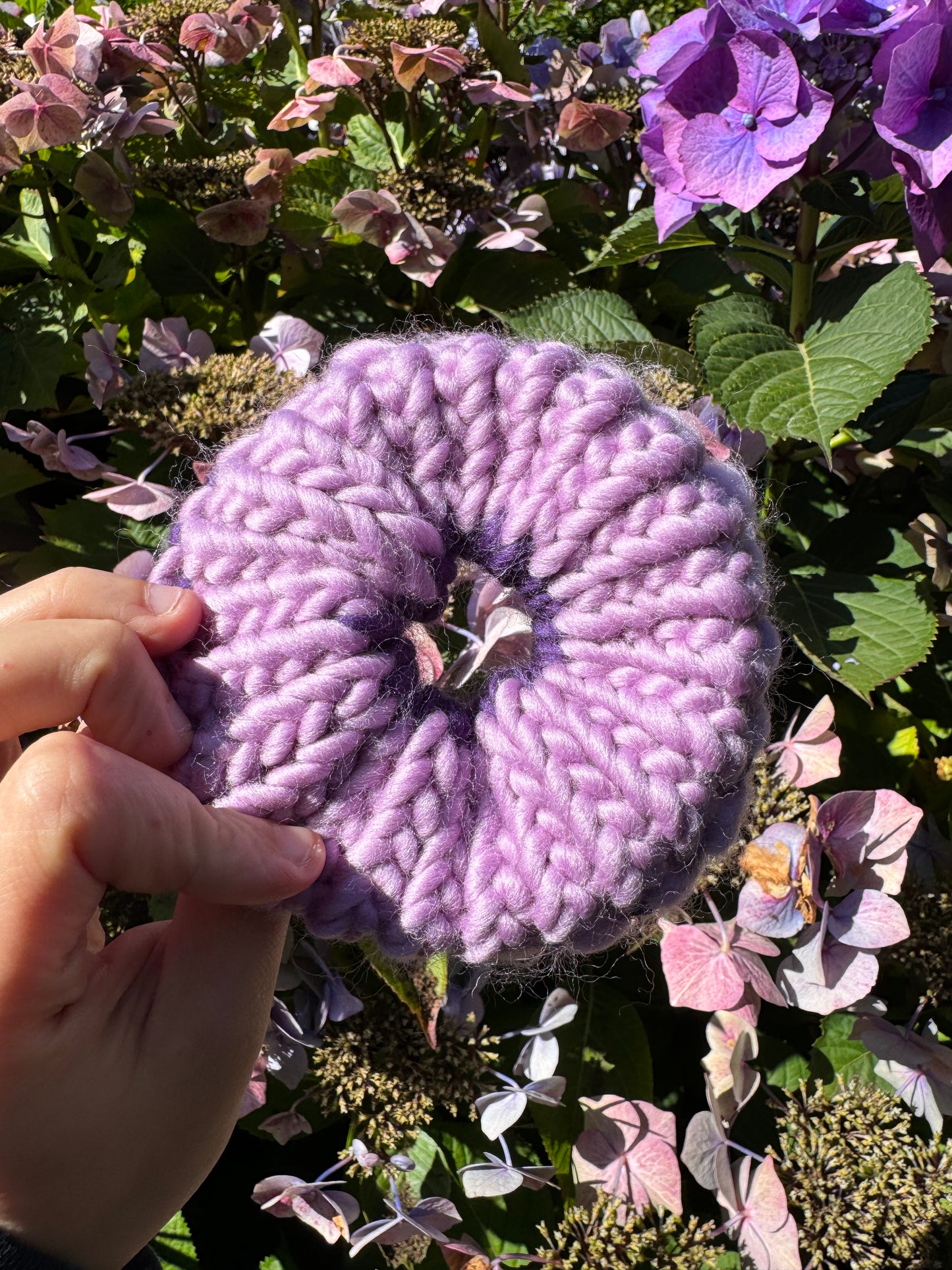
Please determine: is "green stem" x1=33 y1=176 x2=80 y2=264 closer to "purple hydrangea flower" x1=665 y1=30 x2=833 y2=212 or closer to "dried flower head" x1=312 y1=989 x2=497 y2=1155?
"purple hydrangea flower" x1=665 y1=30 x2=833 y2=212

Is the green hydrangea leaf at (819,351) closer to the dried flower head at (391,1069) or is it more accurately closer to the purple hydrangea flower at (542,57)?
the purple hydrangea flower at (542,57)

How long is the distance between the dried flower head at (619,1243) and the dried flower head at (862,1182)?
88 mm

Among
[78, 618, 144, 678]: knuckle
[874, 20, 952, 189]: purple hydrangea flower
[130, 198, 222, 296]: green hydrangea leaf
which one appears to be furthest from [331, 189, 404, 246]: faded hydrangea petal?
[78, 618, 144, 678]: knuckle

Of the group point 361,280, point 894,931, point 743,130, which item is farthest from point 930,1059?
point 361,280

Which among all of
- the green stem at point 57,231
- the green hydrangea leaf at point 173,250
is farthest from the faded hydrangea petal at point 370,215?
the green stem at point 57,231

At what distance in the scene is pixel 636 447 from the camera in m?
0.60

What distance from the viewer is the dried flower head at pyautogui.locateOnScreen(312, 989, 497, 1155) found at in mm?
842

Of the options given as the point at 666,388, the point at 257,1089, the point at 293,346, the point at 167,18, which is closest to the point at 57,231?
the point at 167,18

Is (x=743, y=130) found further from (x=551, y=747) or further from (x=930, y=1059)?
(x=930, y=1059)

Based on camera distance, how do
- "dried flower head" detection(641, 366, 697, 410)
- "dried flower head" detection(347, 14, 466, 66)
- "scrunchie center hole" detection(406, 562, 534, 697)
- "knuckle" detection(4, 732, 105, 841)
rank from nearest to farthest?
"knuckle" detection(4, 732, 105, 841)
"scrunchie center hole" detection(406, 562, 534, 697)
"dried flower head" detection(641, 366, 697, 410)
"dried flower head" detection(347, 14, 466, 66)

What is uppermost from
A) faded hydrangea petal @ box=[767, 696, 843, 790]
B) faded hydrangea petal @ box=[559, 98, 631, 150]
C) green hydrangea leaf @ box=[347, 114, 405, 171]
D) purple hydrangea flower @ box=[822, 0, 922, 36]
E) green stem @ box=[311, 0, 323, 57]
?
purple hydrangea flower @ box=[822, 0, 922, 36]

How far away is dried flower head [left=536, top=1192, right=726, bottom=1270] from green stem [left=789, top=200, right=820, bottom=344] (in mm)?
799

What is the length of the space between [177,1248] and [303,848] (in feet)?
2.93

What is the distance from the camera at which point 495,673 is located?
641 mm
